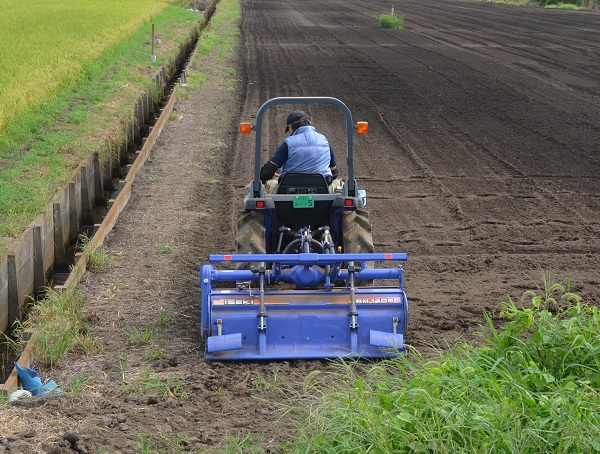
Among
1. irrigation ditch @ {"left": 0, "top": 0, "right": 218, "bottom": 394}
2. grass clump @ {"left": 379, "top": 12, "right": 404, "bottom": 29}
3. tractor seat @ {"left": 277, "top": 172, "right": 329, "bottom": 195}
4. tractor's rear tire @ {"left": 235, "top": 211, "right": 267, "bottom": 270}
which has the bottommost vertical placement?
irrigation ditch @ {"left": 0, "top": 0, "right": 218, "bottom": 394}

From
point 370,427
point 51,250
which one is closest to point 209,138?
point 51,250

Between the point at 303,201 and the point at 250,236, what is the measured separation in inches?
24.2

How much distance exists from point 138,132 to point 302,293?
36.6ft

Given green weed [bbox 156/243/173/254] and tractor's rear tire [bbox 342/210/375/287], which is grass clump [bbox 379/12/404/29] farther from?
tractor's rear tire [bbox 342/210/375/287]

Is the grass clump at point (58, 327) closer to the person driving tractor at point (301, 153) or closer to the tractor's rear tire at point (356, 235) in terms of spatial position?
the person driving tractor at point (301, 153)

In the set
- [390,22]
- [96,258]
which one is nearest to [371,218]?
[96,258]

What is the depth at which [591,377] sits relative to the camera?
596 centimetres

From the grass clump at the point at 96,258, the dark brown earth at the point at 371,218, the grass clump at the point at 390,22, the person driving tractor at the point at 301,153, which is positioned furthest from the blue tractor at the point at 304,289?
the grass clump at the point at 390,22

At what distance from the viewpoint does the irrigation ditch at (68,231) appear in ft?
29.3

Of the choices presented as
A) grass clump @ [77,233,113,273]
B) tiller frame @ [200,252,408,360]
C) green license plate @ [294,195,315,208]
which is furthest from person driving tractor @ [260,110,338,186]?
grass clump @ [77,233,113,273]

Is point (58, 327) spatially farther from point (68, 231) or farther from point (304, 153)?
point (68, 231)

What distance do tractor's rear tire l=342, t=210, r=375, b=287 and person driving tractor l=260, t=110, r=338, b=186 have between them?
0.45 meters

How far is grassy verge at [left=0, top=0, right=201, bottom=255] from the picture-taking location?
12.1m

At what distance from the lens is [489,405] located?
5363 millimetres
